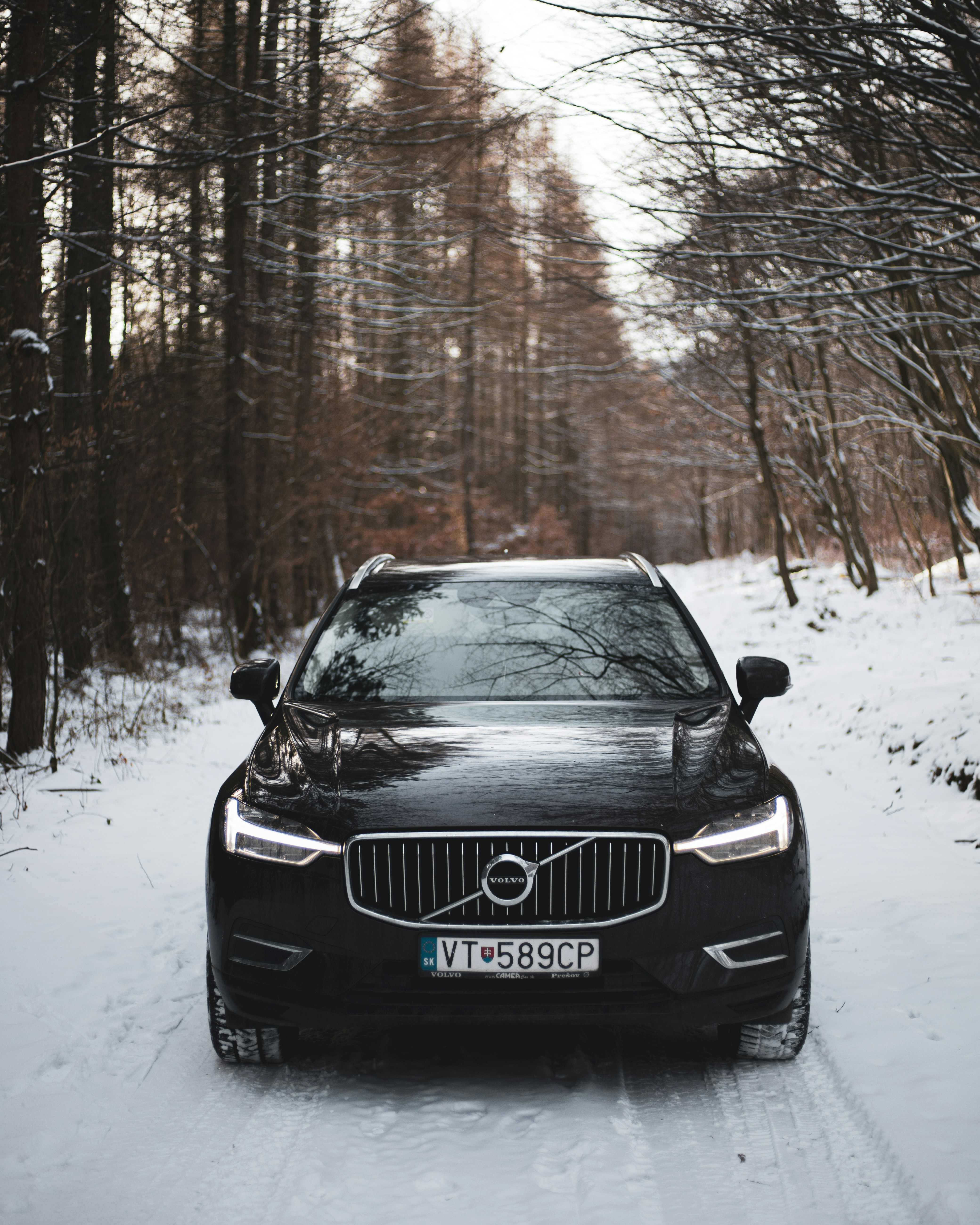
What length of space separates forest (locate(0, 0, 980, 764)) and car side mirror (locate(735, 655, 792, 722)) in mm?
3554

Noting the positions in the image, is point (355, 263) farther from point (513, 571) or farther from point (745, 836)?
point (745, 836)

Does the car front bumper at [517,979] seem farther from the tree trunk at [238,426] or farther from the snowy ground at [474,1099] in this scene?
the tree trunk at [238,426]

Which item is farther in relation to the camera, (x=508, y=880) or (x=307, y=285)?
(x=307, y=285)

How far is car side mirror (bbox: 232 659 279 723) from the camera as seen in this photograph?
453 centimetres

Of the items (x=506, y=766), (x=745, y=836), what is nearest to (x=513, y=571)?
(x=506, y=766)

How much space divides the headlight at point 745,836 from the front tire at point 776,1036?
1.36ft

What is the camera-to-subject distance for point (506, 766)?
3527 millimetres

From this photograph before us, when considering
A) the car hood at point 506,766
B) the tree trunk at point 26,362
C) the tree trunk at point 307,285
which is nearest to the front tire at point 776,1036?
the car hood at point 506,766

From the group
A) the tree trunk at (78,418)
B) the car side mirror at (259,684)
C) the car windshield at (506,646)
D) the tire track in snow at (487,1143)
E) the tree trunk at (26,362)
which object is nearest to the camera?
the tire track in snow at (487,1143)

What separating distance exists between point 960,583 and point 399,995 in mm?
15925

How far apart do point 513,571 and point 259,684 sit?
1351 mm

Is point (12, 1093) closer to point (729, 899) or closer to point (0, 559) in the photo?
point (729, 899)

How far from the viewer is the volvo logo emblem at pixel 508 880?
3223 millimetres

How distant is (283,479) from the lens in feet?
58.3
